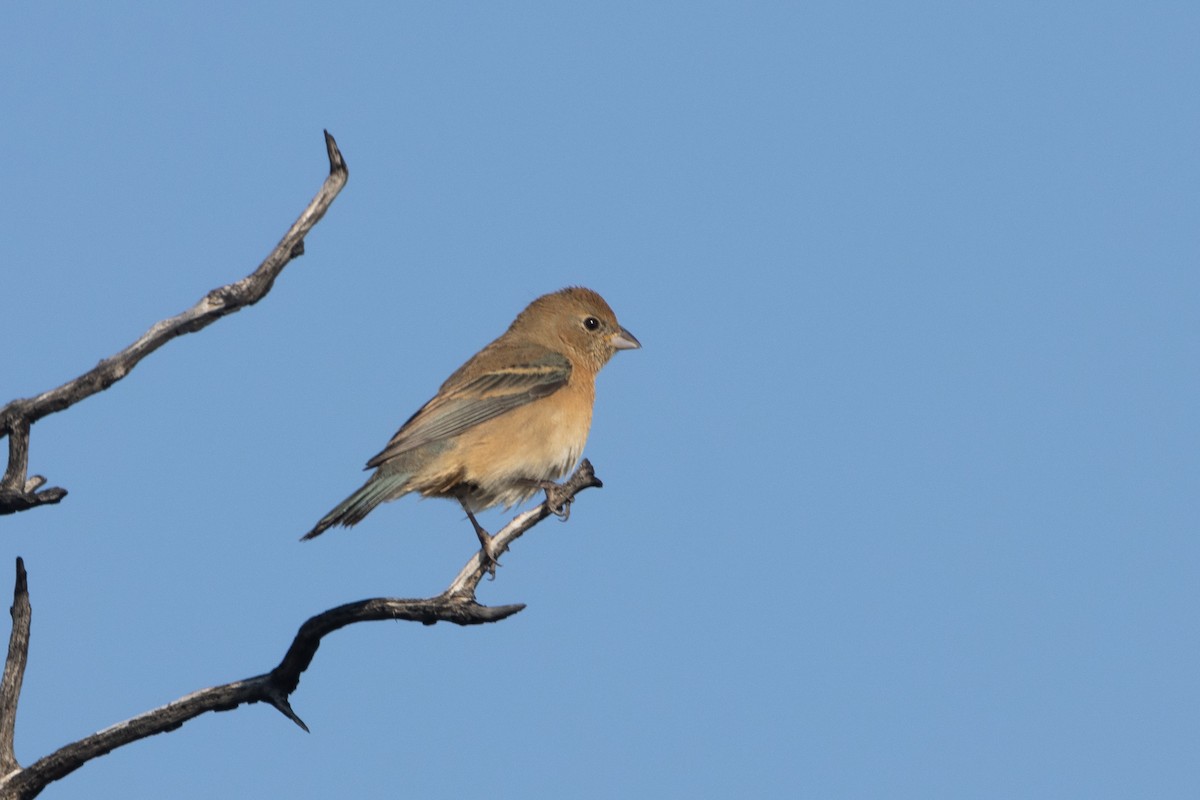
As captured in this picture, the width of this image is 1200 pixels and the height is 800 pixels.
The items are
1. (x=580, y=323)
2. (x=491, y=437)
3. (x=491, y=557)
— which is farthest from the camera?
(x=580, y=323)

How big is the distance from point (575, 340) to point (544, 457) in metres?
2.00

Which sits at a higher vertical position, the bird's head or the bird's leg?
the bird's head

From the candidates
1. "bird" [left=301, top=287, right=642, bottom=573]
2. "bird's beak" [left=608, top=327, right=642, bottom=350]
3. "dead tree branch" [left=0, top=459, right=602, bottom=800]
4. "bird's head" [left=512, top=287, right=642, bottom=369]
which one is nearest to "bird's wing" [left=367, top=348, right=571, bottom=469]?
"bird" [left=301, top=287, right=642, bottom=573]

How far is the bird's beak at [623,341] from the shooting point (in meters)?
13.0

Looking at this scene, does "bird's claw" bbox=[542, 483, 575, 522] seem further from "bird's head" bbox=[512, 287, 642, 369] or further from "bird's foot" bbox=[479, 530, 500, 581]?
"bird's head" bbox=[512, 287, 642, 369]

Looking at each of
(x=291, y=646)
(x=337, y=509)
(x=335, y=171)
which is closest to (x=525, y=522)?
(x=337, y=509)

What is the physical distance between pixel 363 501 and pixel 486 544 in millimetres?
1115

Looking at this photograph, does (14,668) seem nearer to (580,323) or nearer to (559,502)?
(559,502)

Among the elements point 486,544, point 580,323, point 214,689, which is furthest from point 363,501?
point 580,323

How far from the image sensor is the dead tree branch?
7504 mm

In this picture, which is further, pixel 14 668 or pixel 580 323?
pixel 580 323

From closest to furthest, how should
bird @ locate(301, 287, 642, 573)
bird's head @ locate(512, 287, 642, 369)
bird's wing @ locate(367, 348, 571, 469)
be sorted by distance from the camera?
bird @ locate(301, 287, 642, 573) < bird's wing @ locate(367, 348, 571, 469) < bird's head @ locate(512, 287, 642, 369)

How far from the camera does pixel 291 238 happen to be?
771 centimetres

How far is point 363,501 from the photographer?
32.2ft
